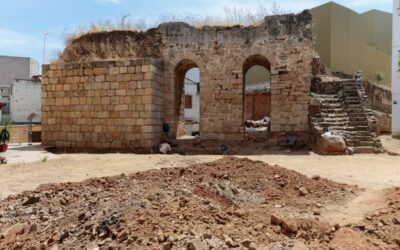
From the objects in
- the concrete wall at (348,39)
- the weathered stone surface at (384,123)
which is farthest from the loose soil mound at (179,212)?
the concrete wall at (348,39)

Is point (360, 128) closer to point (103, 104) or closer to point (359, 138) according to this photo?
point (359, 138)

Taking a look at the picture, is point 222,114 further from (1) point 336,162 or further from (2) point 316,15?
(2) point 316,15

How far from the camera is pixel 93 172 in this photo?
21.8 feet

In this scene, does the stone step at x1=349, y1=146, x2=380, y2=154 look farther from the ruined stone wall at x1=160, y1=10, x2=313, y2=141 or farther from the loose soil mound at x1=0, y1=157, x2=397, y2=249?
the loose soil mound at x1=0, y1=157, x2=397, y2=249

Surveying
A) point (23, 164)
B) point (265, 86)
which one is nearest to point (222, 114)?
point (23, 164)

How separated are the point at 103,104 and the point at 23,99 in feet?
59.4

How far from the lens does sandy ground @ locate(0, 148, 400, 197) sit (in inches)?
221

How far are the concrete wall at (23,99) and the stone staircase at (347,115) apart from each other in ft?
74.5

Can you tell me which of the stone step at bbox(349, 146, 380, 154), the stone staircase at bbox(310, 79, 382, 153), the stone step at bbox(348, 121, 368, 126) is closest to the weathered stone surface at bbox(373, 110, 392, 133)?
the stone staircase at bbox(310, 79, 382, 153)

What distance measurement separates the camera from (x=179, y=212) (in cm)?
328

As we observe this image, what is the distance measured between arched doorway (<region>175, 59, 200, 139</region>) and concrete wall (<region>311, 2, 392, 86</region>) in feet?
34.8

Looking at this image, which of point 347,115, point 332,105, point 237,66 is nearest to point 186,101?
point 237,66

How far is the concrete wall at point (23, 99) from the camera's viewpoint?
2452 cm

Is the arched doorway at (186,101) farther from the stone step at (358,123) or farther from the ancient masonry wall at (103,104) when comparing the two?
the stone step at (358,123)
